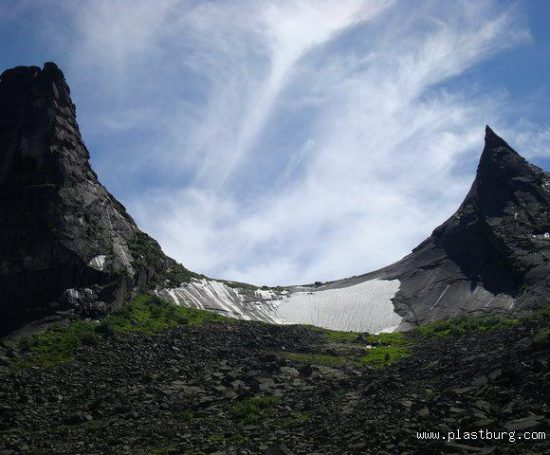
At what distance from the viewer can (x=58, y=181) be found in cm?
7300

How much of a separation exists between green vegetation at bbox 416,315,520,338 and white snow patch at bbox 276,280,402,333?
1020 centimetres

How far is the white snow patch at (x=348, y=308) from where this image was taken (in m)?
89.0

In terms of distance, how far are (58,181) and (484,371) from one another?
56.6 metres

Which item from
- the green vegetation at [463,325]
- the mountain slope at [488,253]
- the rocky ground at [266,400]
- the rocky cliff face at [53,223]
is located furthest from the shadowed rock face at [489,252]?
the rocky cliff face at [53,223]

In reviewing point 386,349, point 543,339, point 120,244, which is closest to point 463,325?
point 386,349

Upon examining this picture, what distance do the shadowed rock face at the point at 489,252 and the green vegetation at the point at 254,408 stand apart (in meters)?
46.7

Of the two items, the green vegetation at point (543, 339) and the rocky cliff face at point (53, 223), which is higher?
the rocky cliff face at point (53, 223)

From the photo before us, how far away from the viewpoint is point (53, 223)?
225ft

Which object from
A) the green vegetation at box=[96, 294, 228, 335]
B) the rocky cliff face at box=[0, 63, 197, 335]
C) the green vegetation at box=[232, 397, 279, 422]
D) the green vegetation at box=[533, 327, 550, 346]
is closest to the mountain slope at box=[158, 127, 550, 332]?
the green vegetation at box=[96, 294, 228, 335]

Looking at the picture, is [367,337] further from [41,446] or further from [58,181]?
[41,446]

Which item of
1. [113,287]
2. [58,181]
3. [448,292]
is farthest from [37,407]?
[448,292]

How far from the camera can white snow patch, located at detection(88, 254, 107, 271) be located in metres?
68.7

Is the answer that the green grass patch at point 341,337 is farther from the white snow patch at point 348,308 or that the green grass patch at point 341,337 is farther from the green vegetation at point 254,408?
the green vegetation at point 254,408

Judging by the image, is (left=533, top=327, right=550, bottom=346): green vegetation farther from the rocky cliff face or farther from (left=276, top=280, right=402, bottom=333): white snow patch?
(left=276, top=280, right=402, bottom=333): white snow patch
